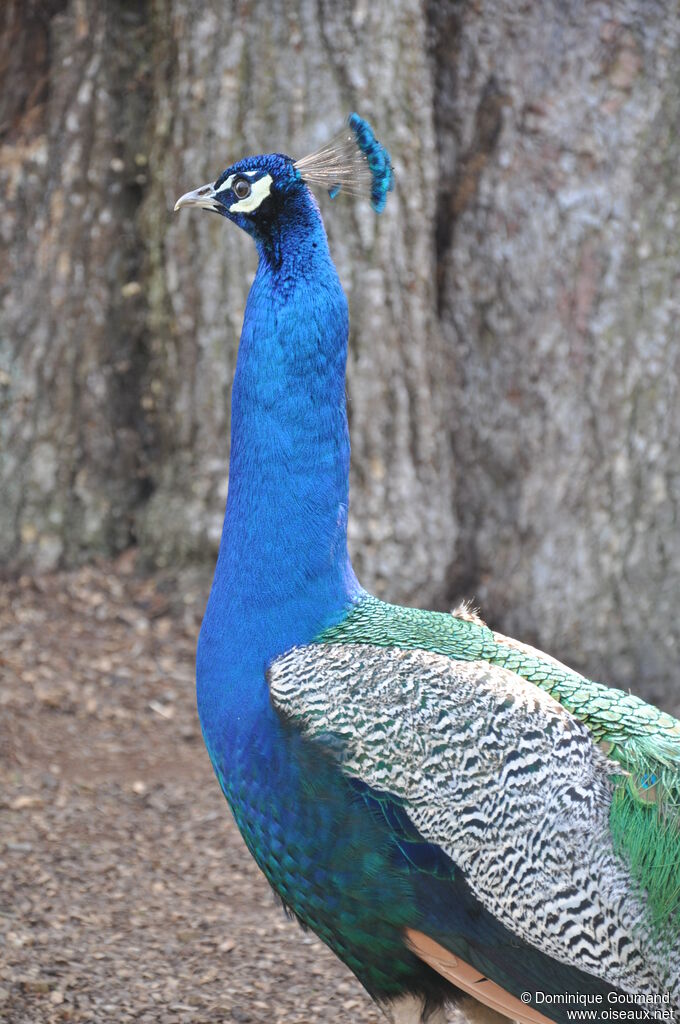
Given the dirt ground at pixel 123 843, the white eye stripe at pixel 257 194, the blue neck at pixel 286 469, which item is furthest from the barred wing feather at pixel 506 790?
the white eye stripe at pixel 257 194

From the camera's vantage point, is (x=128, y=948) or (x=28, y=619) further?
(x=28, y=619)

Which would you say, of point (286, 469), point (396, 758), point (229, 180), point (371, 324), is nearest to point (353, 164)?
point (229, 180)

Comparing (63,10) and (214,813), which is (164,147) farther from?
(214,813)

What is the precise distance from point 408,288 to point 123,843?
6.73 feet

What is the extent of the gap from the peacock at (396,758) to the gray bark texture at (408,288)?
172cm

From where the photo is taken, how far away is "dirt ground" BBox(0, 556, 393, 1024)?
9.34ft

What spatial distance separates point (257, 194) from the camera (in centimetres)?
261

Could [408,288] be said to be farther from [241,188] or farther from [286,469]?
[286,469]

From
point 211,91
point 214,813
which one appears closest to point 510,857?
point 214,813

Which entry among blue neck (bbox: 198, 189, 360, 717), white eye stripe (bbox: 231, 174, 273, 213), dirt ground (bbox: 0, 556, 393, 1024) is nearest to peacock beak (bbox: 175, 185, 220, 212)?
white eye stripe (bbox: 231, 174, 273, 213)

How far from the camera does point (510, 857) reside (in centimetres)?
216

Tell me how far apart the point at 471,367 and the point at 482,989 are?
272cm

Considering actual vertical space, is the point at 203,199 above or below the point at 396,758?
above

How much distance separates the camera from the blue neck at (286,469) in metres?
2.47
